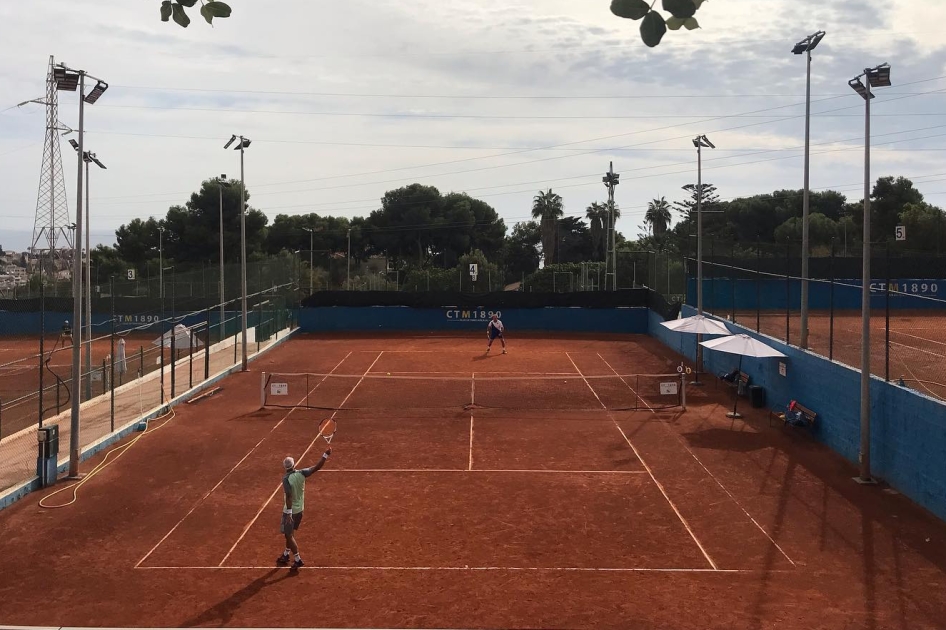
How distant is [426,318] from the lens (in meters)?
46.7

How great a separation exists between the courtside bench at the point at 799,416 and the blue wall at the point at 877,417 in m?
0.16

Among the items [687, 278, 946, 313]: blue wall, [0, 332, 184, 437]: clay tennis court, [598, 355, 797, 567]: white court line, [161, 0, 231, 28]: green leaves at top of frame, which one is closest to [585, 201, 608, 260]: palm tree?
[687, 278, 946, 313]: blue wall

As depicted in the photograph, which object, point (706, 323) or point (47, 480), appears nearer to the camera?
point (47, 480)

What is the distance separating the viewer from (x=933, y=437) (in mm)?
14906

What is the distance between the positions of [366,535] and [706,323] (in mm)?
17560

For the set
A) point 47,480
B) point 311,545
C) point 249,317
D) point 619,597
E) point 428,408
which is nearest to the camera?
point 619,597

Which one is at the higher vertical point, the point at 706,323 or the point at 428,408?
the point at 706,323

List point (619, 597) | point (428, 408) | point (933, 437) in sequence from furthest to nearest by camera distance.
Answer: point (428, 408) < point (933, 437) < point (619, 597)

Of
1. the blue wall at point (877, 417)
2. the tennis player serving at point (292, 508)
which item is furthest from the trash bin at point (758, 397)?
the tennis player serving at point (292, 508)

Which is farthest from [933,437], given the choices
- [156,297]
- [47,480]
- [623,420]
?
[156,297]

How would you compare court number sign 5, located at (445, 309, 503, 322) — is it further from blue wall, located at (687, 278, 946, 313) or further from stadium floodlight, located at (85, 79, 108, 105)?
stadium floodlight, located at (85, 79, 108, 105)

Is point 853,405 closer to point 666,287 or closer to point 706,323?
point 706,323

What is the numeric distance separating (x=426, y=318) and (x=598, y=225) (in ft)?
132

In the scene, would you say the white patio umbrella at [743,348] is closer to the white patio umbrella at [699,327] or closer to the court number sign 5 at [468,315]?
the white patio umbrella at [699,327]
